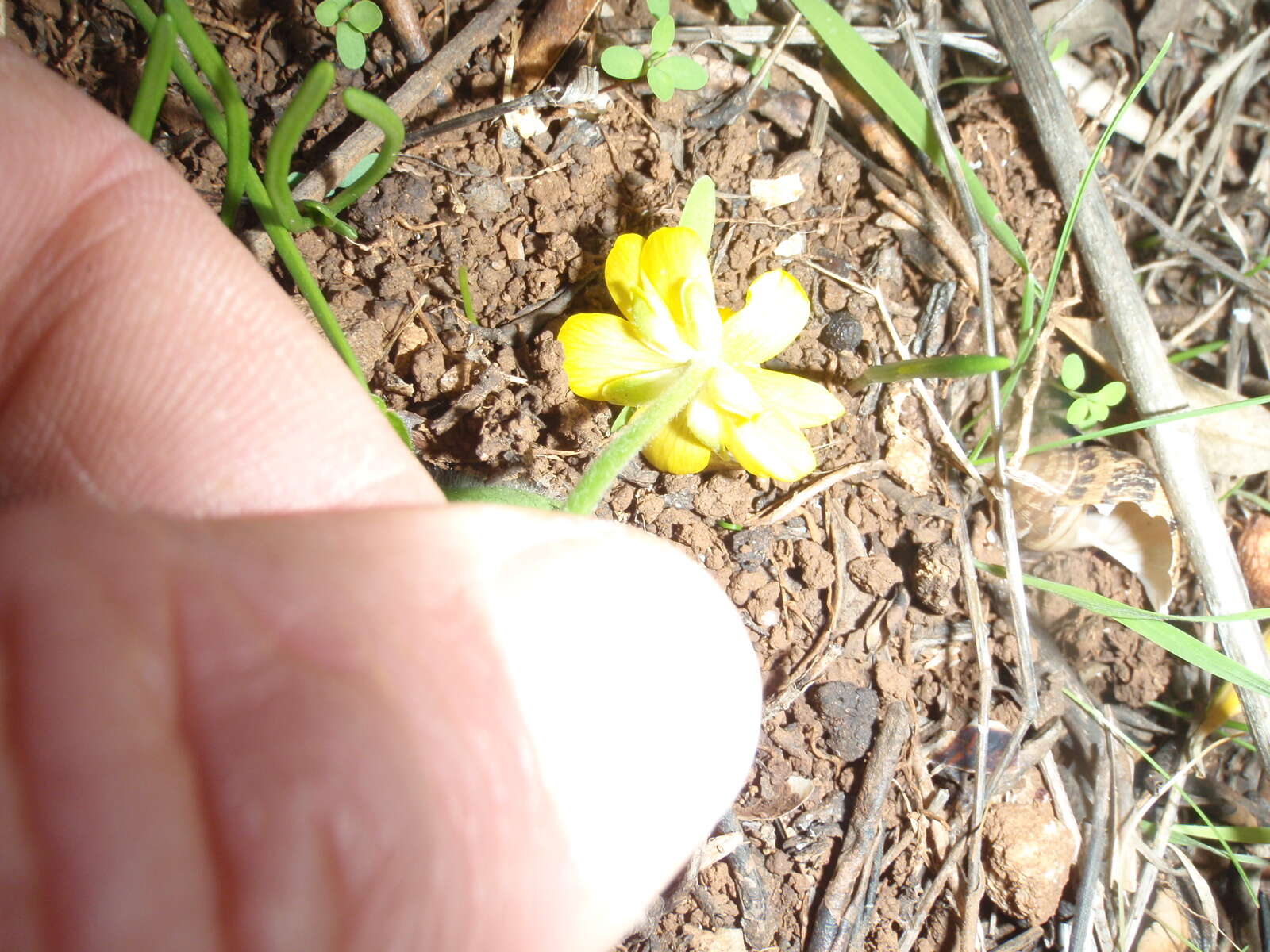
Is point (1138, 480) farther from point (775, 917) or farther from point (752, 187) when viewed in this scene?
point (775, 917)

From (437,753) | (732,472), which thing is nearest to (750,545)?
(732,472)

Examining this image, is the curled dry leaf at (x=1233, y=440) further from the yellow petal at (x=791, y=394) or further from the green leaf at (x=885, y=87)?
the yellow petal at (x=791, y=394)

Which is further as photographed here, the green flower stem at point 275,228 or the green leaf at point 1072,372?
the green leaf at point 1072,372

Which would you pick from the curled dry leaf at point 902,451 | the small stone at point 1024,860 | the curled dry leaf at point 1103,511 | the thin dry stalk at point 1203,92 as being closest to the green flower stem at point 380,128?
the curled dry leaf at point 902,451

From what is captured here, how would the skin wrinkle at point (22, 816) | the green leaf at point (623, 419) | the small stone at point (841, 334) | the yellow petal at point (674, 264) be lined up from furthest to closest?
the small stone at point (841, 334) → the green leaf at point (623, 419) → the yellow petal at point (674, 264) → the skin wrinkle at point (22, 816)

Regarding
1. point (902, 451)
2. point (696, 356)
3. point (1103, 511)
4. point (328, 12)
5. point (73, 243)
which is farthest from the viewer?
point (1103, 511)

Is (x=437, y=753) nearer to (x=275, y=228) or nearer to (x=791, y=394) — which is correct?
(x=791, y=394)
